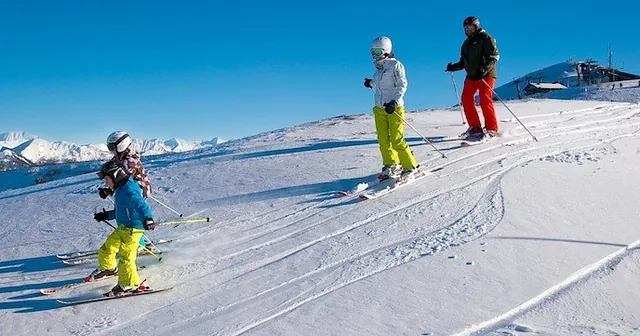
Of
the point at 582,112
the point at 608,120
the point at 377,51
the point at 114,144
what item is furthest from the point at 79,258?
the point at 582,112

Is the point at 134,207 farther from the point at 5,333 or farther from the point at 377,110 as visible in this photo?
Answer: the point at 377,110

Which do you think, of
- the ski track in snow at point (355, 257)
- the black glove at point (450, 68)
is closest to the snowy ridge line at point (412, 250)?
the ski track in snow at point (355, 257)

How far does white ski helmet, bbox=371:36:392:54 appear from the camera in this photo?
8547 mm

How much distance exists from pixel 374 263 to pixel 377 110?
3.52 metres

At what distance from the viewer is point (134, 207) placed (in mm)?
5828

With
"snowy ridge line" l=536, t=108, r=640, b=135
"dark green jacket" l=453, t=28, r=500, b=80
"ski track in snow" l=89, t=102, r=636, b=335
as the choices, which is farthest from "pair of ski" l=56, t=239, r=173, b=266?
"snowy ridge line" l=536, t=108, r=640, b=135

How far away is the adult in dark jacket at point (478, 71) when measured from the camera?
1069 centimetres

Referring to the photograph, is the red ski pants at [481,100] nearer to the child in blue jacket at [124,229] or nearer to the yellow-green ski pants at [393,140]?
the yellow-green ski pants at [393,140]

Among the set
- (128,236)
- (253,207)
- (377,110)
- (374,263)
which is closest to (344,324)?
(374,263)

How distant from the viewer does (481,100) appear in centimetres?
1090

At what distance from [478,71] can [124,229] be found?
7474 mm

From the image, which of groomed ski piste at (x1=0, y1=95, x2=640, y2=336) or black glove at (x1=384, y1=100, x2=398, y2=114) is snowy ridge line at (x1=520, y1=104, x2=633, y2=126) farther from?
black glove at (x1=384, y1=100, x2=398, y2=114)

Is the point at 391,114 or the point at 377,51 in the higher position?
the point at 377,51

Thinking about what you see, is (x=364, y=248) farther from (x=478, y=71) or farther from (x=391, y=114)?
(x=478, y=71)
